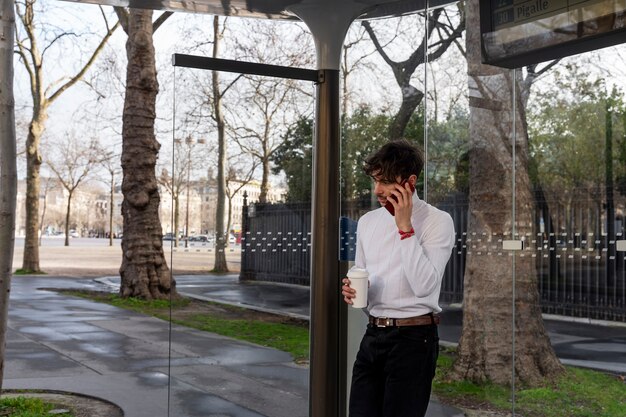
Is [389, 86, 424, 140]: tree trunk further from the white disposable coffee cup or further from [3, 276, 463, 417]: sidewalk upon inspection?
the white disposable coffee cup

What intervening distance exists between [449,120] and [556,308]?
1325 millimetres

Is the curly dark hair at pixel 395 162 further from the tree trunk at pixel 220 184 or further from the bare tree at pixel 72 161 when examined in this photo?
the bare tree at pixel 72 161

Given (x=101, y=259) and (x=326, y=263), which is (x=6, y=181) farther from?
(x=101, y=259)

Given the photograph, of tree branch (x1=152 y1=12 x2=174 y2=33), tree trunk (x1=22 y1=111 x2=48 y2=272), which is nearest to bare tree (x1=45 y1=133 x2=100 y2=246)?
tree trunk (x1=22 y1=111 x2=48 y2=272)

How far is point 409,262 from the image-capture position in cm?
302

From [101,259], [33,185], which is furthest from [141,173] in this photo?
[101,259]

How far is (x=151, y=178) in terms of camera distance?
16062 millimetres

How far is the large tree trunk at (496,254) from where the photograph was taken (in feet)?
14.7

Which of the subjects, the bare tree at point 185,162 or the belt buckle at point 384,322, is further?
the bare tree at point 185,162

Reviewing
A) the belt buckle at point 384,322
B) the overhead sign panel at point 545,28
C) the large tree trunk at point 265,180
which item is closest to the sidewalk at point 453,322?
the large tree trunk at point 265,180

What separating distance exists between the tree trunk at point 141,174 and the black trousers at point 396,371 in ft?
43.4

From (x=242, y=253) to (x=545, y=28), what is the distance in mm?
2433

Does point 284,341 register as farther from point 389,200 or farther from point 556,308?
point 389,200

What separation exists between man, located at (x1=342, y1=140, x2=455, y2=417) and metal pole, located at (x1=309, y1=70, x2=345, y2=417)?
1362 mm
